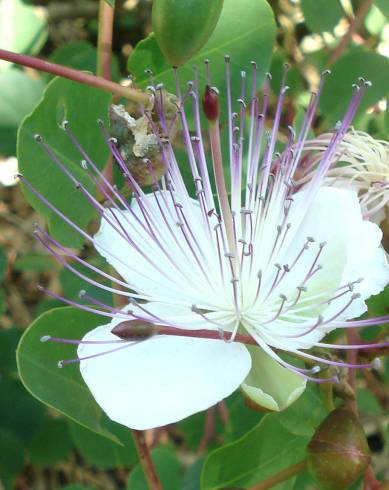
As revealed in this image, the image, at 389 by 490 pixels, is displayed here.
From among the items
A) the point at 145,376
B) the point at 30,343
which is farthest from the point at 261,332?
the point at 30,343

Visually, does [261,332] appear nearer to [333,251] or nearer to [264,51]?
[333,251]

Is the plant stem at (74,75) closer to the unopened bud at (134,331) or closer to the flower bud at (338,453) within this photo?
the unopened bud at (134,331)

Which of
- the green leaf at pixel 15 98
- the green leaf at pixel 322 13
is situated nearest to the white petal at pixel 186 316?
the green leaf at pixel 15 98

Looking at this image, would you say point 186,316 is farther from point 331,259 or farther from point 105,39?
point 105,39

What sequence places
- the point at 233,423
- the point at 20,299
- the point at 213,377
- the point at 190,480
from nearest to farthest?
the point at 213,377
the point at 190,480
the point at 233,423
the point at 20,299

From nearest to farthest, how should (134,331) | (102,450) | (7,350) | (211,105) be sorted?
(134,331)
(211,105)
(102,450)
(7,350)

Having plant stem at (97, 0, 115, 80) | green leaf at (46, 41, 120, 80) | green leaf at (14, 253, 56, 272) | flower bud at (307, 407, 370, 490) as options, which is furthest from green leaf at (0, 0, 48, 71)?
flower bud at (307, 407, 370, 490)

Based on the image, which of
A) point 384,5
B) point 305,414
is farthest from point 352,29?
point 305,414

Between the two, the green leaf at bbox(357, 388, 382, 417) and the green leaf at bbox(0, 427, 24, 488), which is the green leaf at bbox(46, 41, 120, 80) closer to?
the green leaf at bbox(0, 427, 24, 488)
